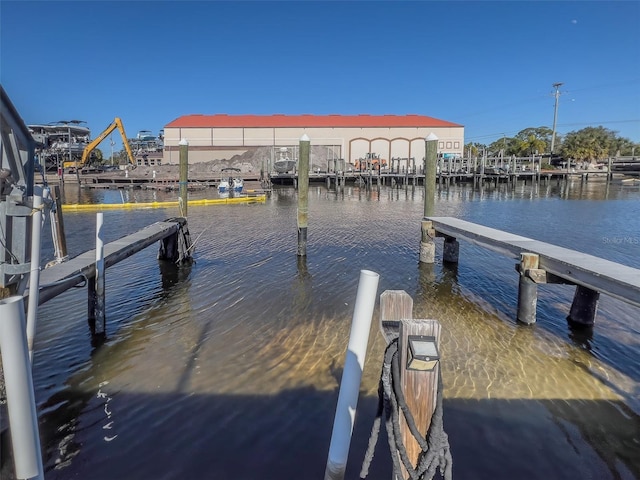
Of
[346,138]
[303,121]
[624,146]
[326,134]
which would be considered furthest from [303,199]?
[624,146]

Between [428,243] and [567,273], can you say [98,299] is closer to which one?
[567,273]

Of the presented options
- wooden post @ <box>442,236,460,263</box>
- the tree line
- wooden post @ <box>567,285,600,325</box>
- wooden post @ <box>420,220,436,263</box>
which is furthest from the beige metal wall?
wooden post @ <box>567,285,600,325</box>

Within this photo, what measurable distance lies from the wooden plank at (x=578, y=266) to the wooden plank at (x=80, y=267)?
6.23 m

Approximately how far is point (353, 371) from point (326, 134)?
6440 cm

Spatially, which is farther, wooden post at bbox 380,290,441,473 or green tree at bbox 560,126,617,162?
green tree at bbox 560,126,617,162

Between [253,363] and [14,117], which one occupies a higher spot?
[14,117]

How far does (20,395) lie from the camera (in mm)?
1763

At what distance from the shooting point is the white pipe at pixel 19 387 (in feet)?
5.48

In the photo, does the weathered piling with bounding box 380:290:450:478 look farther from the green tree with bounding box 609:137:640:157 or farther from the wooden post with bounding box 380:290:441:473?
the green tree with bounding box 609:137:640:157

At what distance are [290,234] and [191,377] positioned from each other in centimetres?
1001

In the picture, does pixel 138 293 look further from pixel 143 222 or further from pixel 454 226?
pixel 143 222

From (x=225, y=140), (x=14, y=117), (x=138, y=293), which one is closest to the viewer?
Answer: (x=14, y=117)

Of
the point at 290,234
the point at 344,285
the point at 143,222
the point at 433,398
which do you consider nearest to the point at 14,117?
the point at 433,398

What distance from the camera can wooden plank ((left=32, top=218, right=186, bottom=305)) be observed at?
4.69 m
